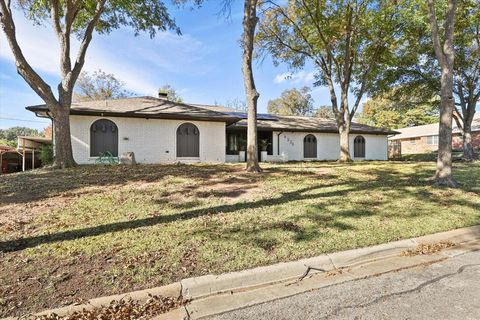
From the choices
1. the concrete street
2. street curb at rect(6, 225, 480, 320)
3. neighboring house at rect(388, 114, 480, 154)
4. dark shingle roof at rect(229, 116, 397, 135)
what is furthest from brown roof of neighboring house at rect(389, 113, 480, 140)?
the concrete street

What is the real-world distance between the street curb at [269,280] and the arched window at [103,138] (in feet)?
39.3

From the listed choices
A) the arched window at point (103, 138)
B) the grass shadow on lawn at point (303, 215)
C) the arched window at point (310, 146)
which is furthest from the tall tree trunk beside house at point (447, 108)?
the arched window at point (103, 138)

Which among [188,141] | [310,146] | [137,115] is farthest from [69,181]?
[310,146]

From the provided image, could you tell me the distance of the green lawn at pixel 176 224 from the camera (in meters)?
3.02

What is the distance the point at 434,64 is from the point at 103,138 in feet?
69.8

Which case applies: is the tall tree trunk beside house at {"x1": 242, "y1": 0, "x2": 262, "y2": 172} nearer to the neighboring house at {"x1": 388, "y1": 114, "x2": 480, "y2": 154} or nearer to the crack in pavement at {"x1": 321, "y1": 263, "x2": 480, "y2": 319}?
the crack in pavement at {"x1": 321, "y1": 263, "x2": 480, "y2": 319}

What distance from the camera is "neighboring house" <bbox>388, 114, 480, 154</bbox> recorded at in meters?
28.2

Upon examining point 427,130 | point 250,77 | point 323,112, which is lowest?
point 250,77

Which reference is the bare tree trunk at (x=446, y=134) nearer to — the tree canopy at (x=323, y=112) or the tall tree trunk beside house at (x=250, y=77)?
the tall tree trunk beside house at (x=250, y=77)

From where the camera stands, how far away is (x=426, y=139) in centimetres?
3127

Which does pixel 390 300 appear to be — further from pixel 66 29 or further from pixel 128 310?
pixel 66 29

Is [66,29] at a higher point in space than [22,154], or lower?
higher

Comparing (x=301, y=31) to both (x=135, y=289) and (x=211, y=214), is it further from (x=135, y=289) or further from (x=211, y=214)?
(x=135, y=289)

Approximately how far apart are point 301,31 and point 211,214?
14644 mm
